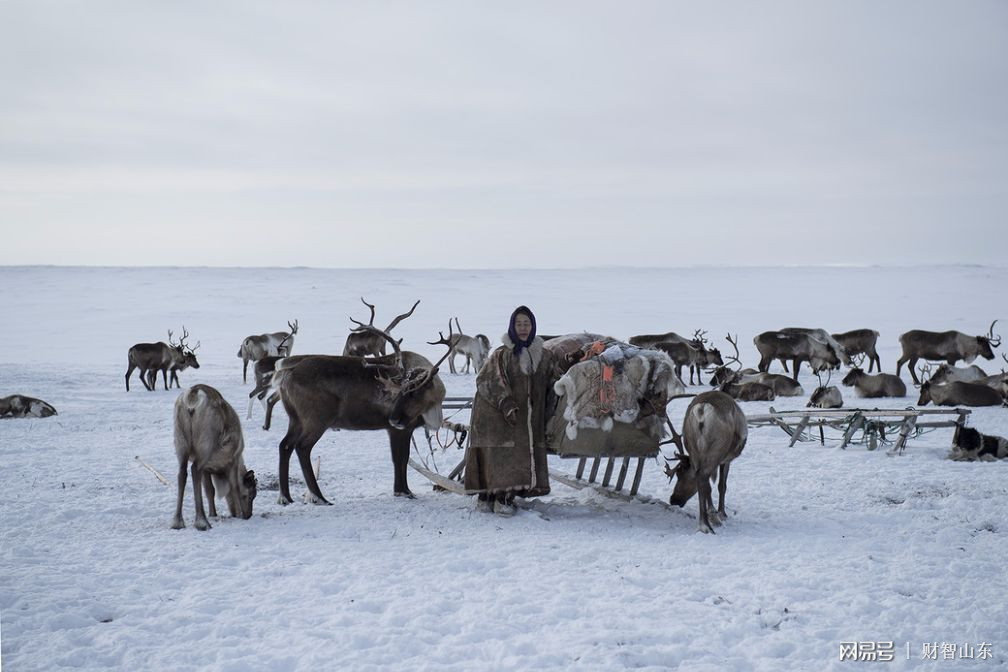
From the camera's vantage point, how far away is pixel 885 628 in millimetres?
5137

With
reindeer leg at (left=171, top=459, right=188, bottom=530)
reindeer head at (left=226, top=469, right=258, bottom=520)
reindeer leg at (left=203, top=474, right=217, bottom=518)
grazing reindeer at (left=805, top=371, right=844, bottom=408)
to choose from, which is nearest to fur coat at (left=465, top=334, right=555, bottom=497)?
reindeer head at (left=226, top=469, right=258, bottom=520)

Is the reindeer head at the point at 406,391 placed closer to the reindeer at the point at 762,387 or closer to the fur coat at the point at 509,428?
the fur coat at the point at 509,428

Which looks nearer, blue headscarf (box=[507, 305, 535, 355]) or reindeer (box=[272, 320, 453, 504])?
blue headscarf (box=[507, 305, 535, 355])

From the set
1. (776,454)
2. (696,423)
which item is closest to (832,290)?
(776,454)

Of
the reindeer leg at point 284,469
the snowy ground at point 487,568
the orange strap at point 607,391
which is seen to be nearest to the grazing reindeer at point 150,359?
the snowy ground at point 487,568

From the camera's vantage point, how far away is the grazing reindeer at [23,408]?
46.7 feet

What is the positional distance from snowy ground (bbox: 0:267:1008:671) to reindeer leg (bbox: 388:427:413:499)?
0.26 metres

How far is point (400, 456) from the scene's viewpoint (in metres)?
8.76

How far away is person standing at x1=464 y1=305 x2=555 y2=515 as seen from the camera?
7.79 meters

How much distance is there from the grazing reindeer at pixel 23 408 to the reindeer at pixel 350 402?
7992 mm

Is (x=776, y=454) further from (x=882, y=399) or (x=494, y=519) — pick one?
(x=882, y=399)

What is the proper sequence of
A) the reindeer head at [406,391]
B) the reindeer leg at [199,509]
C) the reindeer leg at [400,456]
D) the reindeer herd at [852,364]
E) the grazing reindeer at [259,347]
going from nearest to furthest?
the reindeer leg at [199,509] < the reindeer head at [406,391] < the reindeer leg at [400,456] < the reindeer herd at [852,364] < the grazing reindeer at [259,347]

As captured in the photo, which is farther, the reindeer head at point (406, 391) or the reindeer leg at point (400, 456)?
the reindeer leg at point (400, 456)

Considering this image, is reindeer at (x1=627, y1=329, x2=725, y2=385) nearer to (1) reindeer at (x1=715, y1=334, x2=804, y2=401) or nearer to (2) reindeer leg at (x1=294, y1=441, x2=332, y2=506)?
(1) reindeer at (x1=715, y1=334, x2=804, y2=401)
